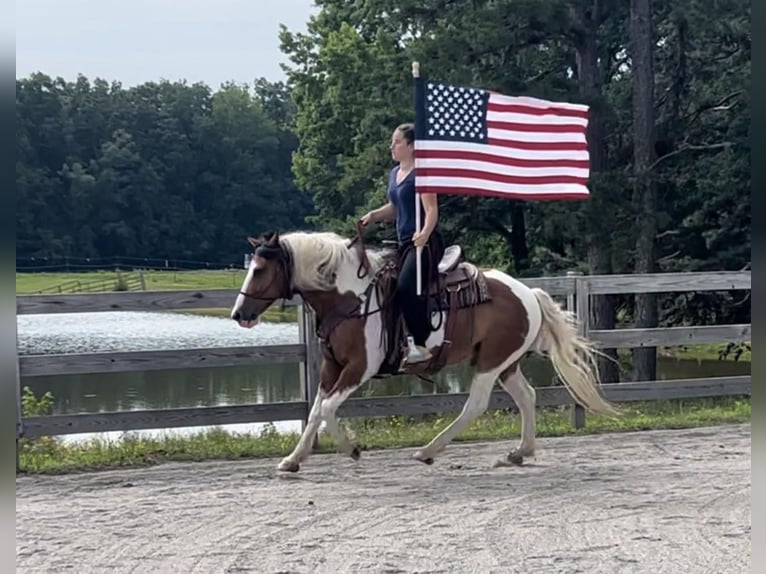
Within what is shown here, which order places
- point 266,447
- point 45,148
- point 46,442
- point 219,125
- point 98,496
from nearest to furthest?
point 98,496 < point 266,447 < point 46,442 < point 45,148 < point 219,125

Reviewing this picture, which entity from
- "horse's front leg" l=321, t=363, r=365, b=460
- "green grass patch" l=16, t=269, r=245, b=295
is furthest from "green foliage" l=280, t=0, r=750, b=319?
"green grass patch" l=16, t=269, r=245, b=295

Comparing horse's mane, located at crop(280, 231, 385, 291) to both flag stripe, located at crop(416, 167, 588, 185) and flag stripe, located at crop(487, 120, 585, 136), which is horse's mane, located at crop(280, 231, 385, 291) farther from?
flag stripe, located at crop(487, 120, 585, 136)

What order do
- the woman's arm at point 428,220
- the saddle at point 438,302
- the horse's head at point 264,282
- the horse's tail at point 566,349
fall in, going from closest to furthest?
the woman's arm at point 428,220
the horse's head at point 264,282
the saddle at point 438,302
the horse's tail at point 566,349

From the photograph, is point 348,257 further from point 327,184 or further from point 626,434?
point 327,184

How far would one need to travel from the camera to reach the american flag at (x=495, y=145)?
21.4 ft

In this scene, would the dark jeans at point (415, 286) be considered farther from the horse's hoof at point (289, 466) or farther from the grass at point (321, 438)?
the grass at point (321, 438)

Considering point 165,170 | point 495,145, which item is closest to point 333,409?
point 495,145

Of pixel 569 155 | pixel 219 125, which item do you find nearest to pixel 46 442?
pixel 569 155

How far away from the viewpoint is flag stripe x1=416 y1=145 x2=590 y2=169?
649cm

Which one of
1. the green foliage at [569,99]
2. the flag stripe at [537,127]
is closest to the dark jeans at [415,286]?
the flag stripe at [537,127]

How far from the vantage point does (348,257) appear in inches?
265

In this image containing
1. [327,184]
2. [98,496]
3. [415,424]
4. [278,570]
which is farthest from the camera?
[327,184]

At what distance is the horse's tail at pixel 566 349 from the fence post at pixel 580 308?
1.06 meters

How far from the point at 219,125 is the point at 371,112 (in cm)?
6747
